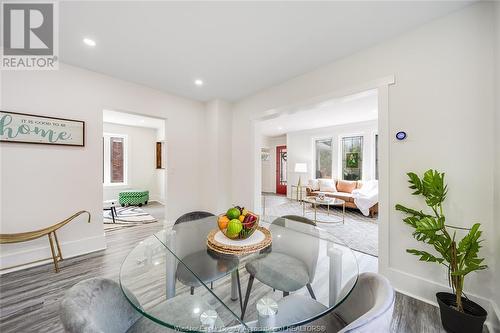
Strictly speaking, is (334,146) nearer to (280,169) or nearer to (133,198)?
(280,169)

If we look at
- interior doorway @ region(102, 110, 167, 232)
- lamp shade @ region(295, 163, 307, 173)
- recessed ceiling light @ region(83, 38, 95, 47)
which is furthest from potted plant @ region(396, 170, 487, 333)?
lamp shade @ region(295, 163, 307, 173)

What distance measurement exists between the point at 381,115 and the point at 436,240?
127 cm

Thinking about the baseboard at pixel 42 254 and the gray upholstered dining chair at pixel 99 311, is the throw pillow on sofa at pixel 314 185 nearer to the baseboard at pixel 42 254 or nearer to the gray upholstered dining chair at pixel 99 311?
the baseboard at pixel 42 254

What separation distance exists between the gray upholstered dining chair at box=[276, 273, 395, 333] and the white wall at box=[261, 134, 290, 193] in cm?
798

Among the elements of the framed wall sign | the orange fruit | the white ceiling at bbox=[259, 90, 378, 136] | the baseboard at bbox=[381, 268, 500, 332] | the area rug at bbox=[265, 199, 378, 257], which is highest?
the white ceiling at bbox=[259, 90, 378, 136]

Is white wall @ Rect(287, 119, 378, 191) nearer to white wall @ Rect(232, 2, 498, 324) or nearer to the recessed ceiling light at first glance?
white wall @ Rect(232, 2, 498, 324)

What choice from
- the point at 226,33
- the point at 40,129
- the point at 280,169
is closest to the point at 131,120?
the point at 40,129

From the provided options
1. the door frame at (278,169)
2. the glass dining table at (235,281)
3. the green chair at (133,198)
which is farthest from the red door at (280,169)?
the glass dining table at (235,281)

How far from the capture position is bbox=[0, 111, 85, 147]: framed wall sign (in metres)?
2.24

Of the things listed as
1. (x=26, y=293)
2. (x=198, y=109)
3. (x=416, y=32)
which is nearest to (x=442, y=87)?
(x=416, y=32)

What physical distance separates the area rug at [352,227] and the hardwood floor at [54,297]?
16.4 inches

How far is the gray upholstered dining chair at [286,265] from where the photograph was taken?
1.26m

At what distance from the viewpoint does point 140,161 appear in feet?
21.4

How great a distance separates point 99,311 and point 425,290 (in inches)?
100
